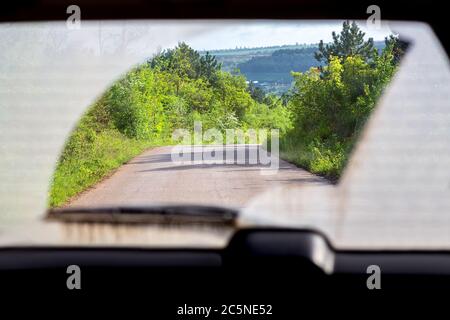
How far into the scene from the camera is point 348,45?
8.26 ft

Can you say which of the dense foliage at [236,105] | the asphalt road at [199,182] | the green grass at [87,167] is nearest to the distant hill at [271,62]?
the dense foliage at [236,105]

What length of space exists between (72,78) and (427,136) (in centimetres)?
129

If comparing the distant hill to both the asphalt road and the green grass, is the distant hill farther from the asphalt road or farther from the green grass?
the green grass

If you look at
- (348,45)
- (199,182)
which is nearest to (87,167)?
(199,182)

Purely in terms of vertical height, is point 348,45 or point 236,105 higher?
point 348,45

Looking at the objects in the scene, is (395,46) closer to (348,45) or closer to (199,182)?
(348,45)

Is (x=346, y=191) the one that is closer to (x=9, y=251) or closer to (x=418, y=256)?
(x=418, y=256)

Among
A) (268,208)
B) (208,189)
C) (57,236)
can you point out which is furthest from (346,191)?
(57,236)

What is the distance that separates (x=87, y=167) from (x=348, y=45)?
109cm

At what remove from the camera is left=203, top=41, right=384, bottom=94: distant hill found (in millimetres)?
2479

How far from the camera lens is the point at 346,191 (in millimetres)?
2213

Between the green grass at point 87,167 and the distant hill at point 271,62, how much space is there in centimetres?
54

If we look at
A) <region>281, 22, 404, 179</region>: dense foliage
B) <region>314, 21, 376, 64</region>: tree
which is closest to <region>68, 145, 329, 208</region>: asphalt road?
Answer: <region>281, 22, 404, 179</region>: dense foliage

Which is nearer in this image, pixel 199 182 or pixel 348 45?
pixel 199 182
